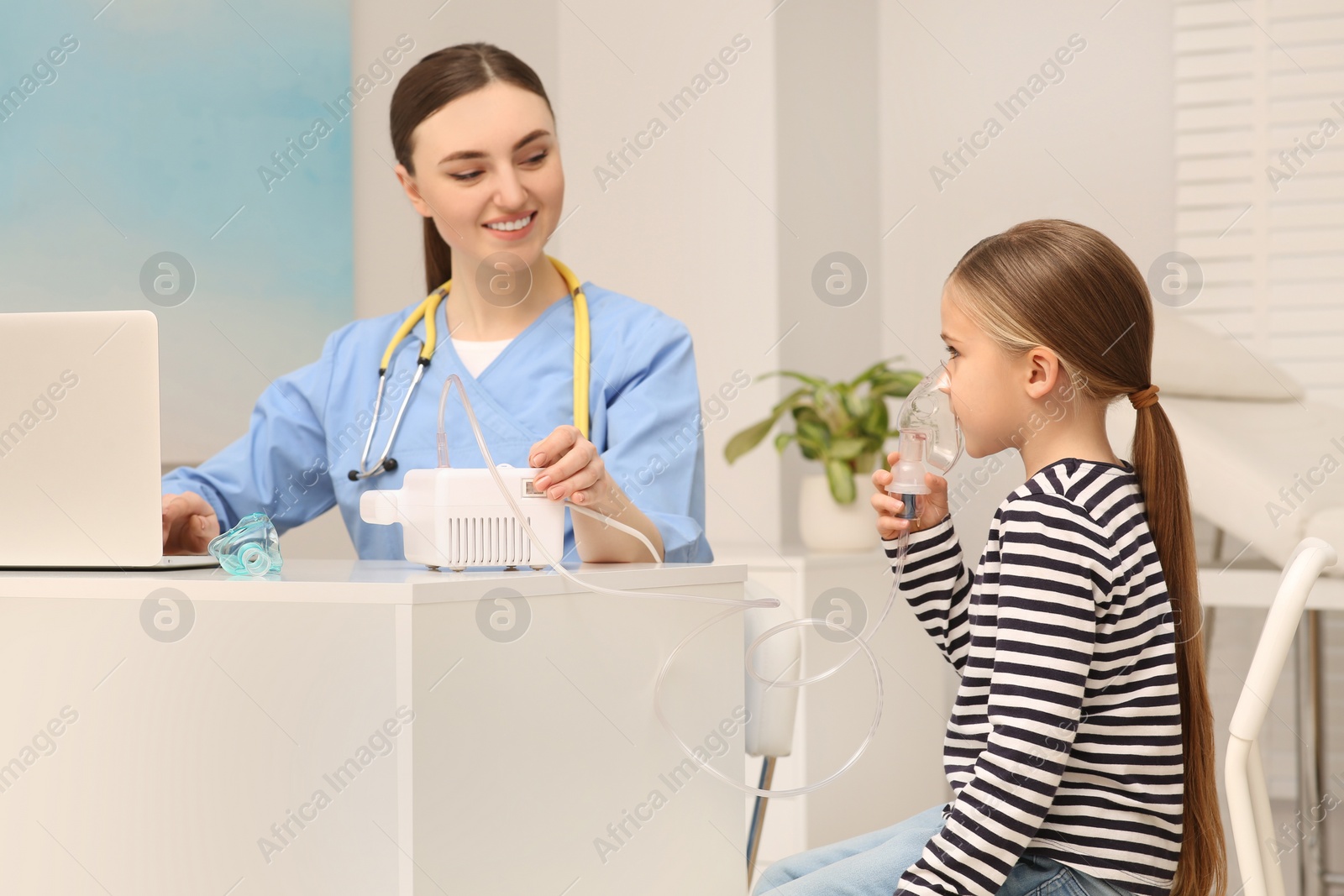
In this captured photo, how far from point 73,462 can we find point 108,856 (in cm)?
32

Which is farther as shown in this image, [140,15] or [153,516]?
[140,15]

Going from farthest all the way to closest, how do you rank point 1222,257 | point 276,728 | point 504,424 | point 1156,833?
point 1222,257
point 504,424
point 1156,833
point 276,728

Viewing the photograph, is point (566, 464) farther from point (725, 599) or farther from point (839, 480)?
point (839, 480)

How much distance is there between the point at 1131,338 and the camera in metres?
1.08

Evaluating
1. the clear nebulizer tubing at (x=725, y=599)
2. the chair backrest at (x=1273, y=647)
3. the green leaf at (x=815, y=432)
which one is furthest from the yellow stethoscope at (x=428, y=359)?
the green leaf at (x=815, y=432)

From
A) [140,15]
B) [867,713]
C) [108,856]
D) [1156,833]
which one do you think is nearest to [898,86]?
[867,713]

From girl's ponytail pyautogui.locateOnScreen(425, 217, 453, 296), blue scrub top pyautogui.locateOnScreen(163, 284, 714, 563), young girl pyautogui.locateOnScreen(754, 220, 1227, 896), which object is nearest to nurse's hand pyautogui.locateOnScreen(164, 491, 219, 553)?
blue scrub top pyautogui.locateOnScreen(163, 284, 714, 563)

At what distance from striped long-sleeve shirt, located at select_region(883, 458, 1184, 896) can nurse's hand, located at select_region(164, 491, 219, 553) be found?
830 millimetres

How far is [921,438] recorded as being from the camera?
3.88 ft

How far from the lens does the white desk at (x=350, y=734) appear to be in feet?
2.74

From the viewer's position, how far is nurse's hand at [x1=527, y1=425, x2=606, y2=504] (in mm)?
1007

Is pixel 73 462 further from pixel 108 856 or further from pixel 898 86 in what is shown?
pixel 898 86

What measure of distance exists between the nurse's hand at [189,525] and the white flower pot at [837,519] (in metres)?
1.56

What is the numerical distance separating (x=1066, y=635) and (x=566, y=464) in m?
0.42
